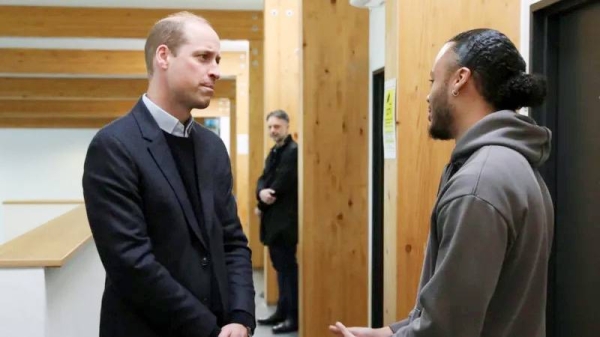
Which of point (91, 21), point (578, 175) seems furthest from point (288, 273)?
point (91, 21)

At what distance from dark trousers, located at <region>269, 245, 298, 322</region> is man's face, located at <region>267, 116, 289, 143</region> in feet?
2.40

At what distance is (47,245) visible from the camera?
8.18 ft

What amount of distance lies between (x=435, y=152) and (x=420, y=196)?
15 centimetres

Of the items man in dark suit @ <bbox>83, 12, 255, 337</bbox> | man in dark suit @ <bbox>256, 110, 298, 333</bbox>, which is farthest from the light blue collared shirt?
man in dark suit @ <bbox>256, 110, 298, 333</bbox>

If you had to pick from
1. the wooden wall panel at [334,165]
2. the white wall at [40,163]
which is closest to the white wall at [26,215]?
the wooden wall panel at [334,165]

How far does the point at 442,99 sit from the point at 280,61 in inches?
149

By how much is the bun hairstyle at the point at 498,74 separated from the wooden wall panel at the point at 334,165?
6.41 ft

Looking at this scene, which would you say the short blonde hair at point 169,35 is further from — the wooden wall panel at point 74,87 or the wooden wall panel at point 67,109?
the wooden wall panel at point 67,109

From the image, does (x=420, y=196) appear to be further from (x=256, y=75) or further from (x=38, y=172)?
(x=38, y=172)

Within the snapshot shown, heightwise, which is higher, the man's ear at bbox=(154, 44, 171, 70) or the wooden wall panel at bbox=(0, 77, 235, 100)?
the wooden wall panel at bbox=(0, 77, 235, 100)

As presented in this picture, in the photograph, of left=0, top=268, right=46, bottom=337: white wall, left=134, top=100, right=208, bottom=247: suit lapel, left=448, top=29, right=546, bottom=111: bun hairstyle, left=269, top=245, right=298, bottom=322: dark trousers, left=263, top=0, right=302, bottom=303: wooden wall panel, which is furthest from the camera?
left=263, top=0, right=302, bottom=303: wooden wall panel

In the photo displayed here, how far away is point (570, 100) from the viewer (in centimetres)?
205

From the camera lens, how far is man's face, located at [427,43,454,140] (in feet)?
4.26

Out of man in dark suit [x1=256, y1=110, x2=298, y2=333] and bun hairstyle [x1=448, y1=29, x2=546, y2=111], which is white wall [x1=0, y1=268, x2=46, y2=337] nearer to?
bun hairstyle [x1=448, y1=29, x2=546, y2=111]
